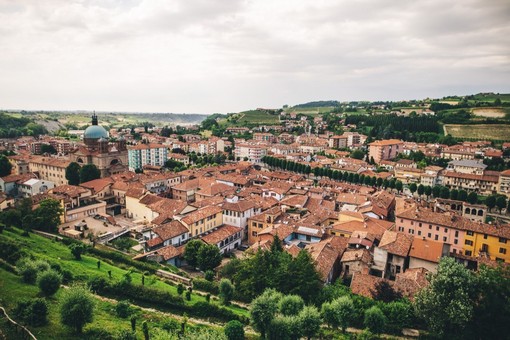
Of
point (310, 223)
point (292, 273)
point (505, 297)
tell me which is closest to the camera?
point (505, 297)

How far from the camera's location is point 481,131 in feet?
385

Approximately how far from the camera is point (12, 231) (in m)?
34.9

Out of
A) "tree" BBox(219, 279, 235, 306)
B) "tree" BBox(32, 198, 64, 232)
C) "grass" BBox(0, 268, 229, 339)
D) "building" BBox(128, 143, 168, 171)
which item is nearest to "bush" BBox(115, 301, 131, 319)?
"grass" BBox(0, 268, 229, 339)

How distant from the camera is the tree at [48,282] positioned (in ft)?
68.1

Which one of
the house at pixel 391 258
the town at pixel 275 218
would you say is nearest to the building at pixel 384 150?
the town at pixel 275 218

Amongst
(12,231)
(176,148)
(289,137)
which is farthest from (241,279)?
(289,137)

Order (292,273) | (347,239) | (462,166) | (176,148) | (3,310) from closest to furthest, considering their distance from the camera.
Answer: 1. (3,310)
2. (292,273)
3. (347,239)
4. (462,166)
5. (176,148)

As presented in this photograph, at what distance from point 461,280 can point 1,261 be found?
3172 cm

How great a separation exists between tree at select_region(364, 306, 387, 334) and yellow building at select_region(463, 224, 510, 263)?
18192 millimetres

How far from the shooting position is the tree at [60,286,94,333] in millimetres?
17234

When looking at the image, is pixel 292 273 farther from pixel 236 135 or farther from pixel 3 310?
pixel 236 135

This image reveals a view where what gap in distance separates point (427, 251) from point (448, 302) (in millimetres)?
11105

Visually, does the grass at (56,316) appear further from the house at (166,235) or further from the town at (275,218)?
the house at (166,235)

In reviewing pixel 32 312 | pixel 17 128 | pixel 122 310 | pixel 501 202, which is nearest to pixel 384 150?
pixel 501 202
